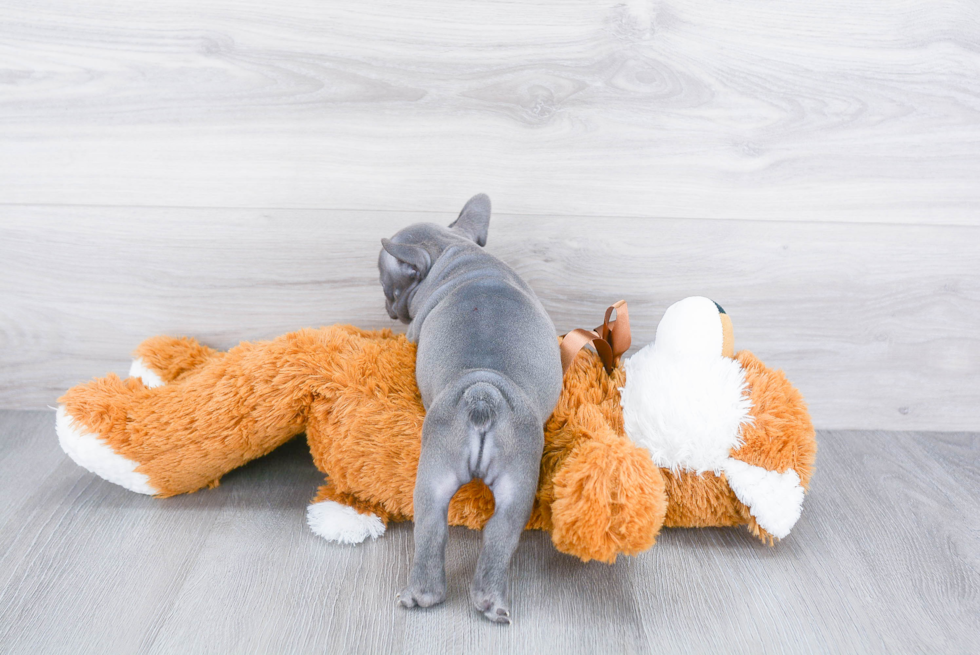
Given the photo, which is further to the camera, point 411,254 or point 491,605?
point 411,254

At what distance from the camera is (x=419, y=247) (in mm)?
1201

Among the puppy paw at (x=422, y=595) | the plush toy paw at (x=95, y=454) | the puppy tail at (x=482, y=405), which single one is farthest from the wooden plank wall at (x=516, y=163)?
the puppy paw at (x=422, y=595)

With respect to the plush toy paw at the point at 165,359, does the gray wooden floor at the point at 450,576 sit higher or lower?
lower

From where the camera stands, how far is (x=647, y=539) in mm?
970

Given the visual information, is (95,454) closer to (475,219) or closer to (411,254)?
(411,254)

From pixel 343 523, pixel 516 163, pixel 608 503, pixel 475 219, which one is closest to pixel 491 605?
pixel 608 503

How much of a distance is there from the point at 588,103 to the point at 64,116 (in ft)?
3.34

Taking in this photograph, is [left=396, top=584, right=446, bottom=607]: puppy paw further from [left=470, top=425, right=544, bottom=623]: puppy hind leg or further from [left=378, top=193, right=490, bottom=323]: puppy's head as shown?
[left=378, top=193, right=490, bottom=323]: puppy's head

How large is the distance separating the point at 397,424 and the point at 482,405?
27 cm

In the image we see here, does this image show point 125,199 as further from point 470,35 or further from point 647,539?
point 647,539

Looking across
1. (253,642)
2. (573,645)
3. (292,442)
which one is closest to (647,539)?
(573,645)

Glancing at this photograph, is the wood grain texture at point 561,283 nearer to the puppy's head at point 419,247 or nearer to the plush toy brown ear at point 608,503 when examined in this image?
the puppy's head at point 419,247

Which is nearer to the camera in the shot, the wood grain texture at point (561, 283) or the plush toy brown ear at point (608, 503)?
the plush toy brown ear at point (608, 503)

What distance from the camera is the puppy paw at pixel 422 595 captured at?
96cm
